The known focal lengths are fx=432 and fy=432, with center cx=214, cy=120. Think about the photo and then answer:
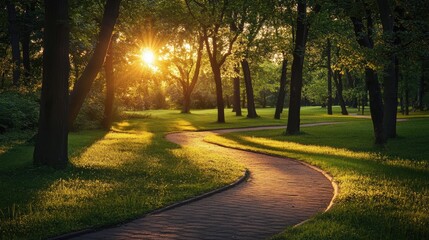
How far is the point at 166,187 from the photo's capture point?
9.89 m

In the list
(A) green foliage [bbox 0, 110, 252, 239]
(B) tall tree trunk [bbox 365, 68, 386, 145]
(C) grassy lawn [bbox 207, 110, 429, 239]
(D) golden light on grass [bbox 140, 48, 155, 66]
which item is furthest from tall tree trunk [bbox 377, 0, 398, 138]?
(D) golden light on grass [bbox 140, 48, 155, 66]

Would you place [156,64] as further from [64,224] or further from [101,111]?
[64,224]

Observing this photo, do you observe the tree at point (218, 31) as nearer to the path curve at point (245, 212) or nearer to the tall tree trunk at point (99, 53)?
the tall tree trunk at point (99, 53)

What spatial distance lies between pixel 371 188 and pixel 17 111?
2070cm

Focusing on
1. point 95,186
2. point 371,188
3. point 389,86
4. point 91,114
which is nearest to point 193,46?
point 91,114

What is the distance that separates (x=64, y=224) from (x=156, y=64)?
47.6 m

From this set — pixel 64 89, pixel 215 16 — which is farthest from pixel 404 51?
pixel 215 16

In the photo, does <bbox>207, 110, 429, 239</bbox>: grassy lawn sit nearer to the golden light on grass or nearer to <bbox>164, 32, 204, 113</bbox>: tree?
the golden light on grass

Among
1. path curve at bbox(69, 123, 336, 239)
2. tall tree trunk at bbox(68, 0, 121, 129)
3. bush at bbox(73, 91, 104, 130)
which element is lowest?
path curve at bbox(69, 123, 336, 239)

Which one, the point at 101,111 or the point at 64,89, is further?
the point at 101,111

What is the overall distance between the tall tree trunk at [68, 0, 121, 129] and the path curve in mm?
5951

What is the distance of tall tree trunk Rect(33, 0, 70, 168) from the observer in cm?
1213

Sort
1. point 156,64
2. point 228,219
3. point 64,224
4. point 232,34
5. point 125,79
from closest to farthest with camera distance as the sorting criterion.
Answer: point 64,224 < point 228,219 < point 232,34 < point 125,79 < point 156,64

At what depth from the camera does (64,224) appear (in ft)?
22.4
